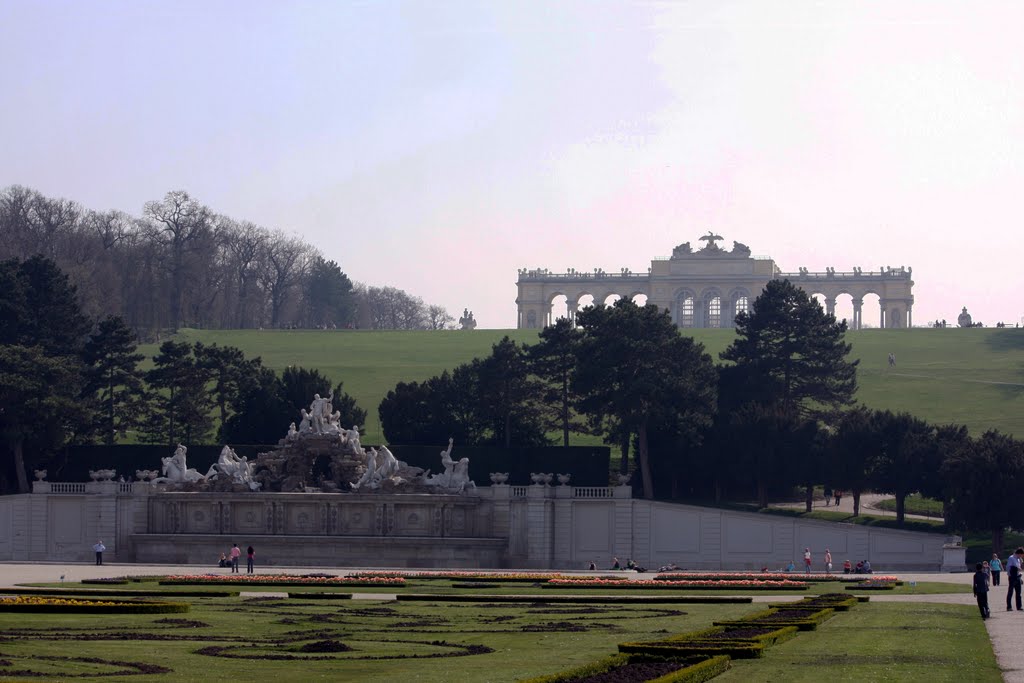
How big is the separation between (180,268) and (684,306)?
46706mm

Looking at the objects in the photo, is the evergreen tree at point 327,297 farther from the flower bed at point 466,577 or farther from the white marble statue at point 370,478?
the flower bed at point 466,577

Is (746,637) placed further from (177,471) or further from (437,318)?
(437,318)

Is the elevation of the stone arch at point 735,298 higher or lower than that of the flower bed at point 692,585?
higher

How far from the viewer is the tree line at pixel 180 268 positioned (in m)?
105

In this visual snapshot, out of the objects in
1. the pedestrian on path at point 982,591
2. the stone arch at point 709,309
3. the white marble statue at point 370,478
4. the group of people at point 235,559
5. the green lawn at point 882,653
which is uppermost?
the stone arch at point 709,309

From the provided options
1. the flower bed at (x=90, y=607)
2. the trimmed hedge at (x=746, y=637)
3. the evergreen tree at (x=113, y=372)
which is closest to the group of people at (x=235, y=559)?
the evergreen tree at (x=113, y=372)

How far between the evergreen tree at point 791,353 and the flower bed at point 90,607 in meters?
44.3

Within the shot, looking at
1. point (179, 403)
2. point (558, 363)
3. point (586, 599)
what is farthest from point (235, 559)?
point (558, 363)

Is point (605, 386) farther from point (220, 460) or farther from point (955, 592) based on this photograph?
point (955, 592)

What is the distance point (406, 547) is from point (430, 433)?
13.8m

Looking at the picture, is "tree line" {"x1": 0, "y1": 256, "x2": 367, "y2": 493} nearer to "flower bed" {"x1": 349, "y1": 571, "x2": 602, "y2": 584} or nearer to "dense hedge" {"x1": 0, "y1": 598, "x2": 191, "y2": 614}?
"flower bed" {"x1": 349, "y1": 571, "x2": 602, "y2": 584}

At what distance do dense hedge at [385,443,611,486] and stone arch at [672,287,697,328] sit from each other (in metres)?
73.6

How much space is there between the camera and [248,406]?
74812 mm

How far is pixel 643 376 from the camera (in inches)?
2709
